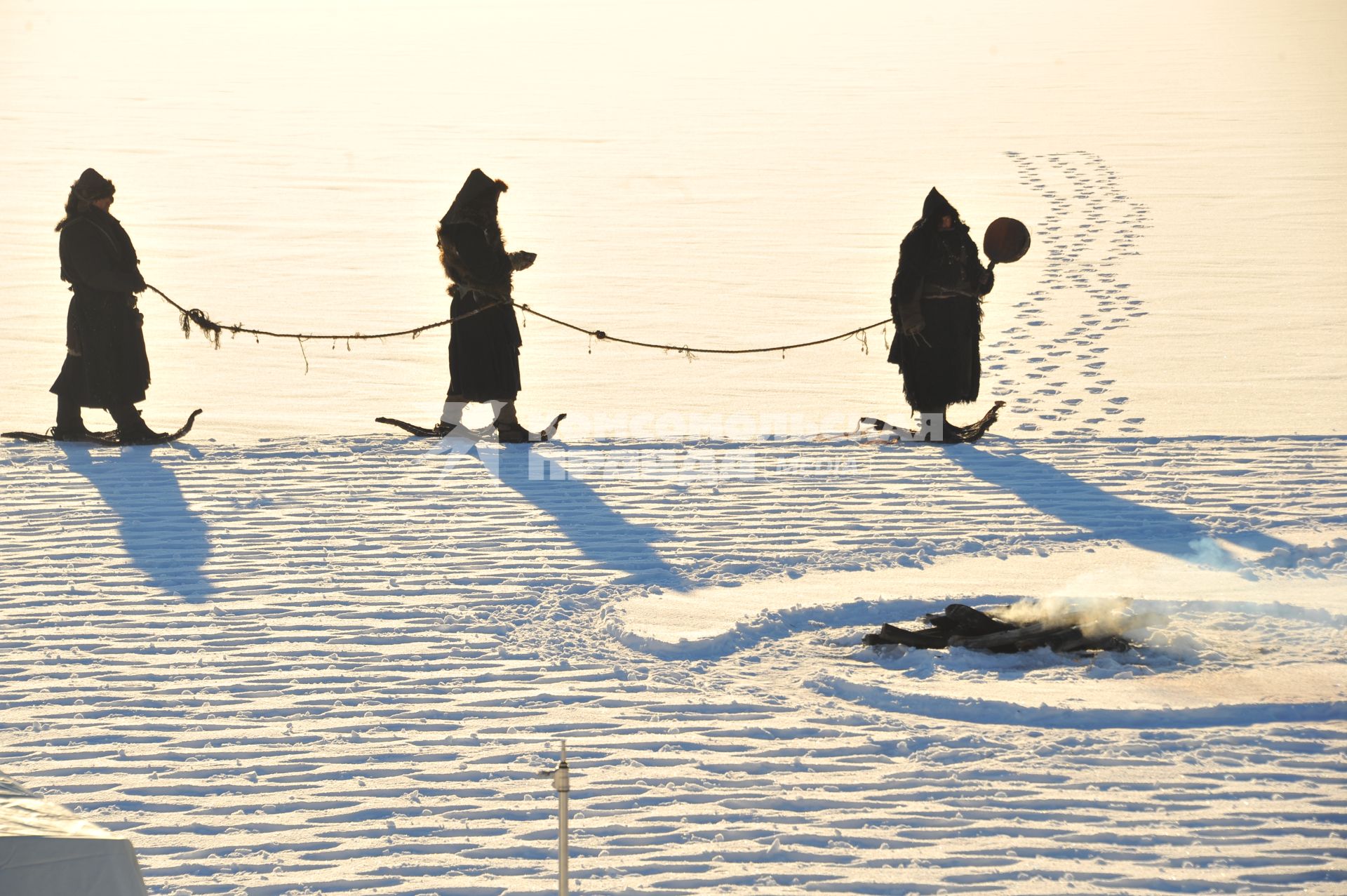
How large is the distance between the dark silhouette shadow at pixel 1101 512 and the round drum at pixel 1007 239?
3.83 feet

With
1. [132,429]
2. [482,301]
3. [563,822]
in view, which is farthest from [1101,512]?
[132,429]

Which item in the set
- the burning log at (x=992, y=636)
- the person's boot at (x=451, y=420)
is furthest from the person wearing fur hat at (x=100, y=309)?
the burning log at (x=992, y=636)

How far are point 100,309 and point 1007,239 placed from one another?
5.18 meters

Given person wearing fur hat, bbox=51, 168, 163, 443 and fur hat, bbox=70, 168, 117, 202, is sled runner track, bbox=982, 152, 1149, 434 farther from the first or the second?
fur hat, bbox=70, 168, 117, 202

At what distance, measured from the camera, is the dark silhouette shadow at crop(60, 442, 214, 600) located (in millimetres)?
6727

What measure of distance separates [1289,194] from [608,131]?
A: 37.3 ft

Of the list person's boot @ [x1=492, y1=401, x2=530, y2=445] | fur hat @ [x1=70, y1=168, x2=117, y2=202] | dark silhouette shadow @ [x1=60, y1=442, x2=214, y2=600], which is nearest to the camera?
dark silhouette shadow @ [x1=60, y1=442, x2=214, y2=600]

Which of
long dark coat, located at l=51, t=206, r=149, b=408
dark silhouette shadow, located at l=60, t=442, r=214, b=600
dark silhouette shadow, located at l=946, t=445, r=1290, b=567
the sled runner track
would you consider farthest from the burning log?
long dark coat, located at l=51, t=206, r=149, b=408

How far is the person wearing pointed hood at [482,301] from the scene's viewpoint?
9039 millimetres

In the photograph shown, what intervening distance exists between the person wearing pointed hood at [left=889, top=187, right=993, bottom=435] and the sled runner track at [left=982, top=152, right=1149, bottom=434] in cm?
70

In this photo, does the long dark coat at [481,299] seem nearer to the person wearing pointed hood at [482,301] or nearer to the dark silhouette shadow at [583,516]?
the person wearing pointed hood at [482,301]

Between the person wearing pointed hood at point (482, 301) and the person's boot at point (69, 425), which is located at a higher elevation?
the person wearing pointed hood at point (482, 301)

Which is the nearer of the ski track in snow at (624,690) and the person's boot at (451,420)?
the ski track in snow at (624,690)

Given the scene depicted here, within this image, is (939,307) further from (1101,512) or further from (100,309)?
(100,309)
